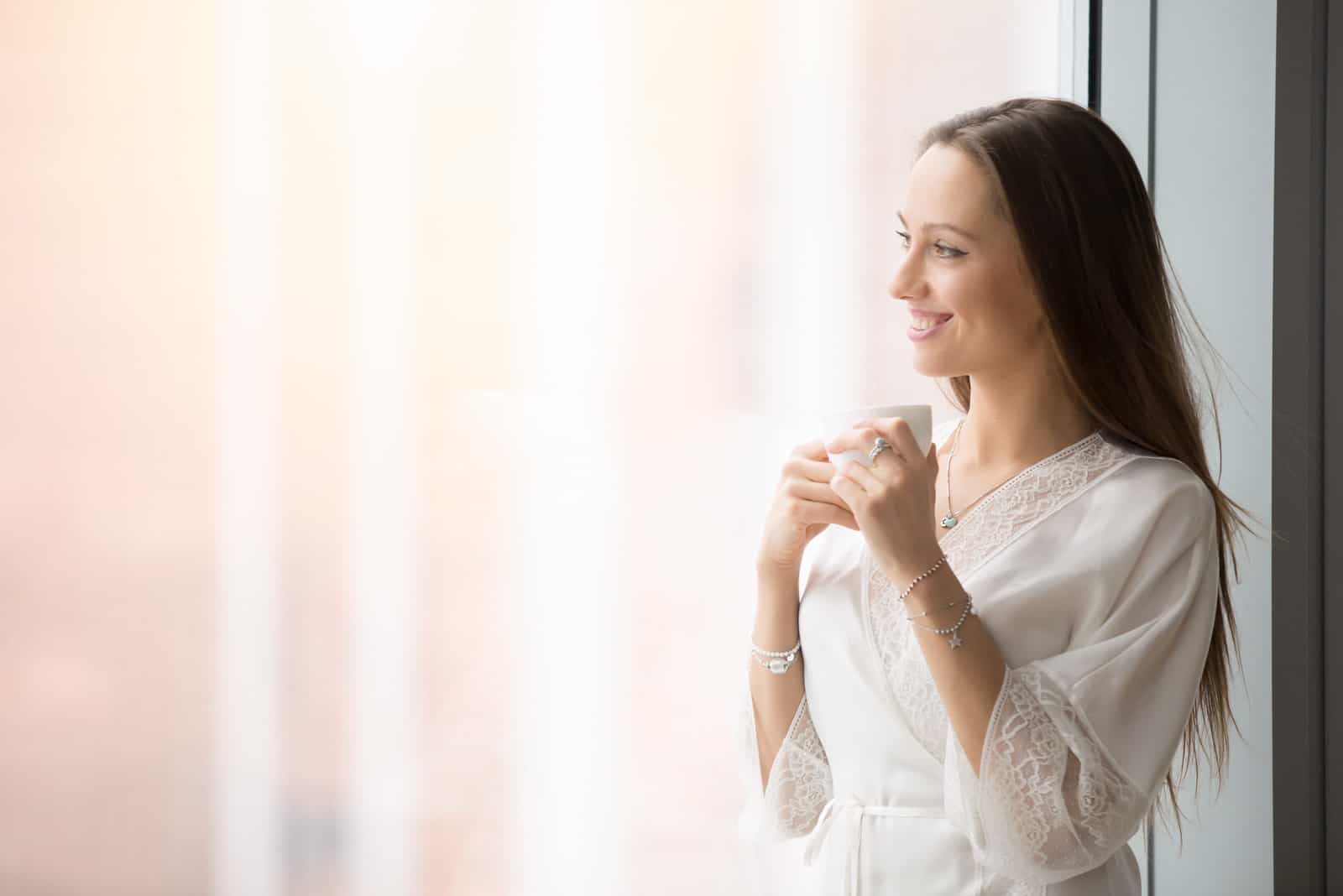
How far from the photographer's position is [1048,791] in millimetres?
900

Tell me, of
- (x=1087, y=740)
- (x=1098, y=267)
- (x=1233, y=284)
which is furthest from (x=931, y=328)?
(x=1233, y=284)

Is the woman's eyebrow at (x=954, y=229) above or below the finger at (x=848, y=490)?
above

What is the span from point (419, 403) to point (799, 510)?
1.84 ft

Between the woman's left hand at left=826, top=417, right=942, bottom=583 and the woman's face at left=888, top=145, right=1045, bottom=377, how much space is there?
0.49ft

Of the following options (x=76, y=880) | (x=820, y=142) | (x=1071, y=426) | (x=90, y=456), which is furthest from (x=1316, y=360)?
(x=76, y=880)

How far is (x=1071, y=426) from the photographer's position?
112 cm

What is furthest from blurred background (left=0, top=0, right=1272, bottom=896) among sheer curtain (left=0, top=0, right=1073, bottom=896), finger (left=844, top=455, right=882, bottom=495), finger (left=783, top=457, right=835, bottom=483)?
finger (left=844, top=455, right=882, bottom=495)

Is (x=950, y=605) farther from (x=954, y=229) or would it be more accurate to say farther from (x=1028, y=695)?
(x=954, y=229)

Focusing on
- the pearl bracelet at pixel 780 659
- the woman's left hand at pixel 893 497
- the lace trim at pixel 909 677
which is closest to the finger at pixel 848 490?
the woman's left hand at pixel 893 497

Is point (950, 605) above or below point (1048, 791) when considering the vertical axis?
above

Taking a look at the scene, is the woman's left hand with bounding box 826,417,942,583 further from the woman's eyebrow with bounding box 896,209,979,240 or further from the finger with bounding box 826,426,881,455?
the woman's eyebrow with bounding box 896,209,979,240

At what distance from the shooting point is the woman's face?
3.44ft

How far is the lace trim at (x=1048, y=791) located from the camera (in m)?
0.91

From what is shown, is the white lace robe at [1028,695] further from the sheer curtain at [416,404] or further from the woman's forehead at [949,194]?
the sheer curtain at [416,404]
